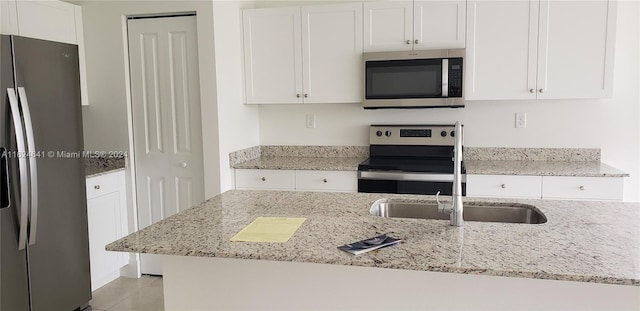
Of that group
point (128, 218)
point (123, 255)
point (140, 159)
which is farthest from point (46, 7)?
point (123, 255)

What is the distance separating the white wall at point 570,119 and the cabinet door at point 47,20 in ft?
6.78

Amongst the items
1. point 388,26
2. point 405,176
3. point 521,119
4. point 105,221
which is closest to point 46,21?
point 105,221

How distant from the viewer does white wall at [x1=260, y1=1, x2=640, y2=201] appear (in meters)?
3.37

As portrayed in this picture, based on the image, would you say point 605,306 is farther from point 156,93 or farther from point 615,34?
point 156,93

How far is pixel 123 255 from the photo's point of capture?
3482mm

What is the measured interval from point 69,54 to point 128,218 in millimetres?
1382

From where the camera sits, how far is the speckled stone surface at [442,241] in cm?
130

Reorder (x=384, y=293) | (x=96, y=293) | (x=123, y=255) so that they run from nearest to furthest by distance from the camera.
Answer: (x=384, y=293)
(x=96, y=293)
(x=123, y=255)

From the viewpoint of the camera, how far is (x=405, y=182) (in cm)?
327

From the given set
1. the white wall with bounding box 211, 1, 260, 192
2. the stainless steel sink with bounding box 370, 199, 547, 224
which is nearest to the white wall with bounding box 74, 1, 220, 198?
the white wall with bounding box 211, 1, 260, 192

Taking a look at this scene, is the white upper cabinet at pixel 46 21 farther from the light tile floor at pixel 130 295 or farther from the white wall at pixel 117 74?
the light tile floor at pixel 130 295

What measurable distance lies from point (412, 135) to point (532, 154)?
0.91 metres

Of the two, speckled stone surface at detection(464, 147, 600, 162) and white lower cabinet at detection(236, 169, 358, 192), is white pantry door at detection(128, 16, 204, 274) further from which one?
speckled stone surface at detection(464, 147, 600, 162)

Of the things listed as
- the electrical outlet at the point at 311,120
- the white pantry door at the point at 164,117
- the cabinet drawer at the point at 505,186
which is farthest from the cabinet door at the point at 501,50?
the white pantry door at the point at 164,117
